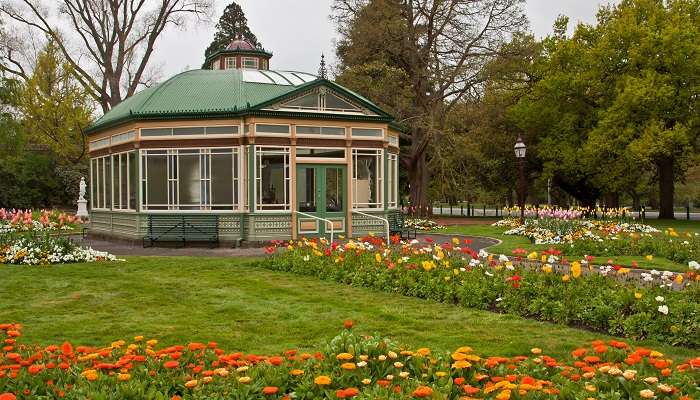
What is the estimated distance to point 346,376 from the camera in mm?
4645

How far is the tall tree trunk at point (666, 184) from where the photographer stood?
3691 cm

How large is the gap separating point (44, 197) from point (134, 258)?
99.1ft

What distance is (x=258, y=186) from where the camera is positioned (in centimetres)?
1916

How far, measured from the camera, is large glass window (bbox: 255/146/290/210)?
19.3 metres

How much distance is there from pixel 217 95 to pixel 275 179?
3301mm

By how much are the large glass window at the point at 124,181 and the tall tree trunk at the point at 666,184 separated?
28.7 meters

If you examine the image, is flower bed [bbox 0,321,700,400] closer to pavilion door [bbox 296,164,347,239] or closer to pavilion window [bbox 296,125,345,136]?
pavilion door [bbox 296,164,347,239]

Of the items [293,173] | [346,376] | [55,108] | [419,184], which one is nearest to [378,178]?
[293,173]

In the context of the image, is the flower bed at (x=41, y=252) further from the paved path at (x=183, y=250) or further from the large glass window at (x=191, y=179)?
the large glass window at (x=191, y=179)

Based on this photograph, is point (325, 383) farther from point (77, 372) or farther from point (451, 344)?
point (451, 344)

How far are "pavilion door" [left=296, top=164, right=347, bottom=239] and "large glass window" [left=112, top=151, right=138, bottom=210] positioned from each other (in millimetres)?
5036

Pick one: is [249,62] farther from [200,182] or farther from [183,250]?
[183,250]

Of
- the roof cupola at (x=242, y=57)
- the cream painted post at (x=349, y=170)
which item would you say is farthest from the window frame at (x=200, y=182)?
the roof cupola at (x=242, y=57)

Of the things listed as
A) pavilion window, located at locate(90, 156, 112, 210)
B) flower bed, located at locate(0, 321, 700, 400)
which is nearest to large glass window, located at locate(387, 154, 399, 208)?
pavilion window, located at locate(90, 156, 112, 210)
